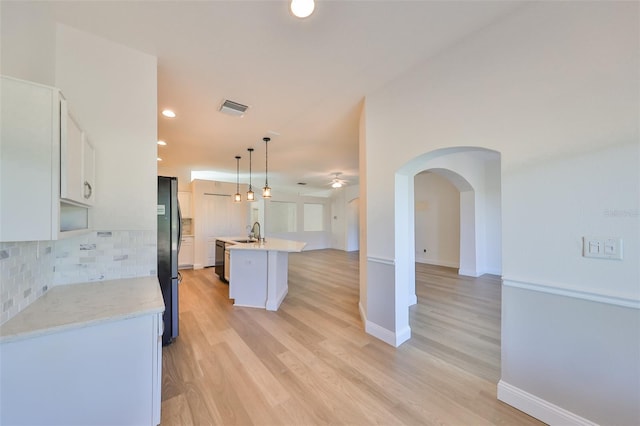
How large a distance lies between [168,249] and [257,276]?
1367mm

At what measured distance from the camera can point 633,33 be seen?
129 cm

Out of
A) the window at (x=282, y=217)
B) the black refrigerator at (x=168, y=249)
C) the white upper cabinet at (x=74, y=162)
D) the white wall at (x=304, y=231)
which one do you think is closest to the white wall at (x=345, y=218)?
the white wall at (x=304, y=231)

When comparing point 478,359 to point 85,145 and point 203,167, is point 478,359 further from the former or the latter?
point 203,167

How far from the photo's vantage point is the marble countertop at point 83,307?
1.12m

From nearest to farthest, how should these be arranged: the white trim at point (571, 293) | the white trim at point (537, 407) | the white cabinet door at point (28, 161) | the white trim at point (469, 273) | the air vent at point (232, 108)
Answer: the white cabinet door at point (28, 161) → the white trim at point (571, 293) → the white trim at point (537, 407) → the air vent at point (232, 108) → the white trim at point (469, 273)

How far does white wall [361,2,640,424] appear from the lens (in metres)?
1.32

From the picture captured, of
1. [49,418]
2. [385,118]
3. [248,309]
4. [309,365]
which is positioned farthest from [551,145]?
[248,309]

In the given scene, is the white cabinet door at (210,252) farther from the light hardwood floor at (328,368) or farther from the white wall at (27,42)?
the white wall at (27,42)

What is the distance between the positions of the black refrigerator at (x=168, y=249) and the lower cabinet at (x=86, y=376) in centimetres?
129

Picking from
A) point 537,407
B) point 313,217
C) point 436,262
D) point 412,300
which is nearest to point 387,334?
point 537,407

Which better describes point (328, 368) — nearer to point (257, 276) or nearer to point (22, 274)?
point (257, 276)

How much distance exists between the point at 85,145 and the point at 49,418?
150cm

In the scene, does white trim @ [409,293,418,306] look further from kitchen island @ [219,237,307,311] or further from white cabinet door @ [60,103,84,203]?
white cabinet door @ [60,103,84,203]

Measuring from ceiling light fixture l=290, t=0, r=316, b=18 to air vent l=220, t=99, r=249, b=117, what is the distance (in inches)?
61.6
